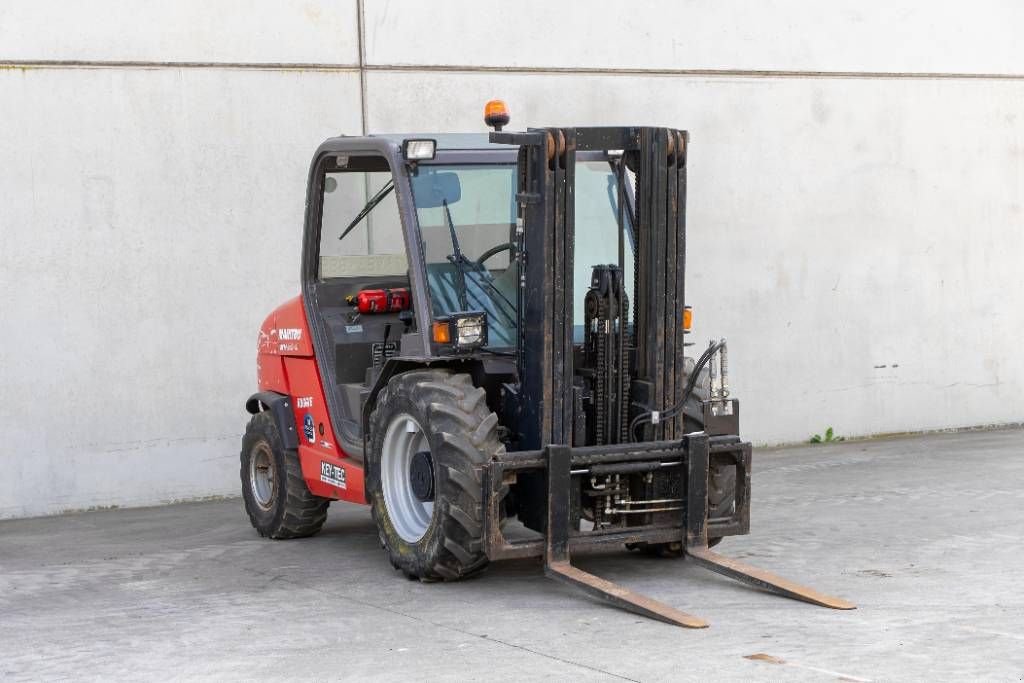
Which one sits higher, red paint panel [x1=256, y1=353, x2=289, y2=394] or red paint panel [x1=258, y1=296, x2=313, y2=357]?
red paint panel [x1=258, y1=296, x2=313, y2=357]

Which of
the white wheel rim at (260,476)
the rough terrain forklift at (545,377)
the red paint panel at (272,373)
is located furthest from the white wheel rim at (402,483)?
the white wheel rim at (260,476)

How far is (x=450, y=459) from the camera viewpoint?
7398 millimetres

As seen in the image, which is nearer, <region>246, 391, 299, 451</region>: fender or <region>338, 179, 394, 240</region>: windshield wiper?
<region>338, 179, 394, 240</region>: windshield wiper

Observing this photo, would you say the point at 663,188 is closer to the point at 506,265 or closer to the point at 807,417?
the point at 506,265

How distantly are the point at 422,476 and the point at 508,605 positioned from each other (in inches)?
31.5

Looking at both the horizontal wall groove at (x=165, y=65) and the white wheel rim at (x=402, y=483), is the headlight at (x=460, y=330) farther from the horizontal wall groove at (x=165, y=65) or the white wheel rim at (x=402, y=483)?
the horizontal wall groove at (x=165, y=65)

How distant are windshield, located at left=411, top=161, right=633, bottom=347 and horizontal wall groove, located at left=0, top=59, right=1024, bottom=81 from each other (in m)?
3.41

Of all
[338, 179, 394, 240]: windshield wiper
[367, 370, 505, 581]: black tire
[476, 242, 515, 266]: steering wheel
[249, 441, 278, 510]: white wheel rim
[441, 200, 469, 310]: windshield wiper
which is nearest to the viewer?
[367, 370, 505, 581]: black tire

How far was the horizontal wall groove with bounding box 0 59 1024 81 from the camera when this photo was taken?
35.2 ft

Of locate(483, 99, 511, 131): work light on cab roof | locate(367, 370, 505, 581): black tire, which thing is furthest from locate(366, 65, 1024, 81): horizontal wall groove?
locate(367, 370, 505, 581): black tire

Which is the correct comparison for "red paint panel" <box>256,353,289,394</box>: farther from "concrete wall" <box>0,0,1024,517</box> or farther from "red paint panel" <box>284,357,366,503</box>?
"concrete wall" <box>0,0,1024,517</box>

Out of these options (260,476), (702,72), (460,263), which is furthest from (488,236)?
(702,72)

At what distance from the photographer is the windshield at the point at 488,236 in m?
8.05

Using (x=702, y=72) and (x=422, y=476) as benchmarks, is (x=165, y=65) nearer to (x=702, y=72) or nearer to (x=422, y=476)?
(x=702, y=72)
